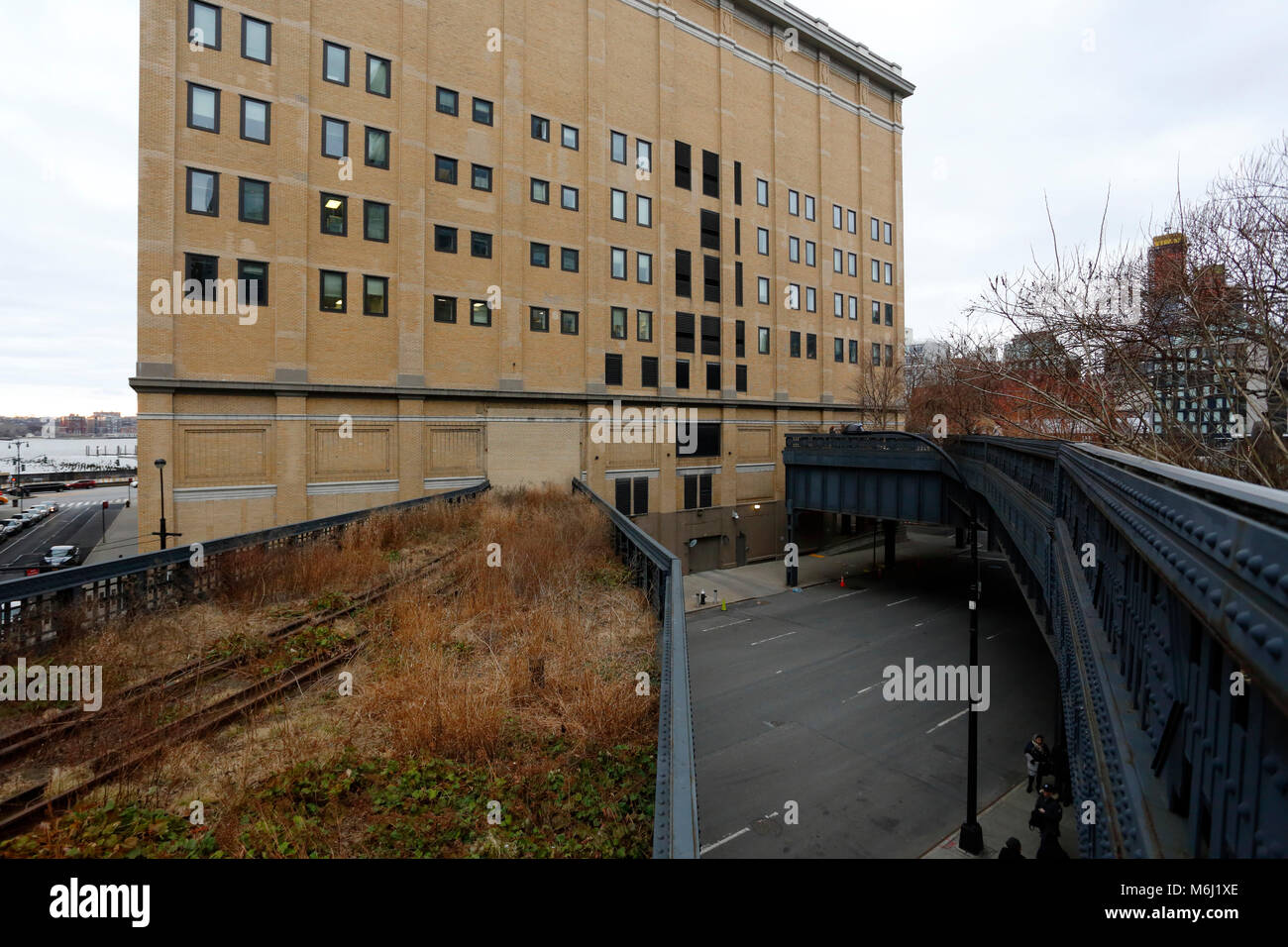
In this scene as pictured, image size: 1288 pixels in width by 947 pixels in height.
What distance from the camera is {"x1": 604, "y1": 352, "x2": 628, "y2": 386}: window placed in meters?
33.1

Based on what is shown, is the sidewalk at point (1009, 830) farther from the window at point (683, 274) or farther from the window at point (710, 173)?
the window at point (710, 173)

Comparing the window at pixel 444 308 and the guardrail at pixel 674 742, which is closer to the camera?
the guardrail at pixel 674 742

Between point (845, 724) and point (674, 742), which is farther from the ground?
point (674, 742)

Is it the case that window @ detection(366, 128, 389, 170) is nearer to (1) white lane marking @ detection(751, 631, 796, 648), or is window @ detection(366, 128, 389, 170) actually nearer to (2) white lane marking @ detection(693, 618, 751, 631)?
(2) white lane marking @ detection(693, 618, 751, 631)

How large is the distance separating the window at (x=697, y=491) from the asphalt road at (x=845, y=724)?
30.9 feet

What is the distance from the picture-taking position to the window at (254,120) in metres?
23.0

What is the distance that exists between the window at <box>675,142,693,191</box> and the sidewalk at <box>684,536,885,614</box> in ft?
76.9

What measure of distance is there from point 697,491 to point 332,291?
22.0 metres

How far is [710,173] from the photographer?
37.0 meters

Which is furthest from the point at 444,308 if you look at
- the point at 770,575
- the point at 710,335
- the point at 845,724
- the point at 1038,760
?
the point at 1038,760

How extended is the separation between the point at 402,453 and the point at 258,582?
654 inches

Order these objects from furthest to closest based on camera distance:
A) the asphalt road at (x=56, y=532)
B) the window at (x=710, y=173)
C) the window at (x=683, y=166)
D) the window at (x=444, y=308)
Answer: the asphalt road at (x=56, y=532) < the window at (x=710, y=173) < the window at (x=683, y=166) < the window at (x=444, y=308)

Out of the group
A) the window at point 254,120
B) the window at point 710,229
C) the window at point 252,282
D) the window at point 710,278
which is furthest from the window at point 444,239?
the window at point 710,229

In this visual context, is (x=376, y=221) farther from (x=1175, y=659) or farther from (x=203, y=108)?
(x=1175, y=659)
